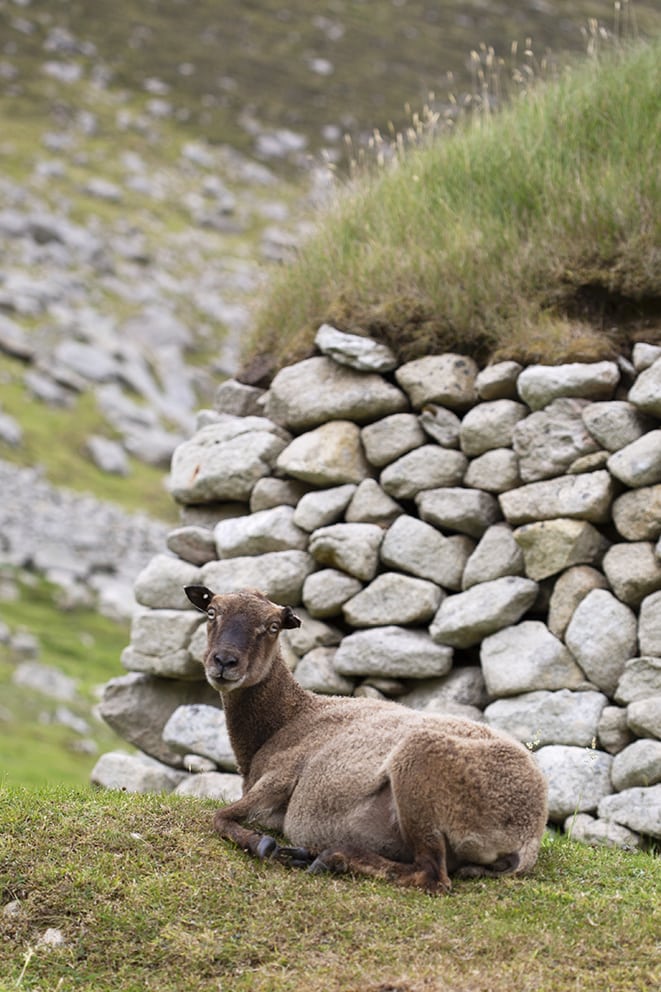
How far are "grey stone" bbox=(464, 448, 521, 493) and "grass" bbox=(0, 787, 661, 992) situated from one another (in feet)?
12.2

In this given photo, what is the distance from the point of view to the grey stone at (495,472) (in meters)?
10.0

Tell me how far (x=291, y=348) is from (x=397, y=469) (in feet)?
7.10

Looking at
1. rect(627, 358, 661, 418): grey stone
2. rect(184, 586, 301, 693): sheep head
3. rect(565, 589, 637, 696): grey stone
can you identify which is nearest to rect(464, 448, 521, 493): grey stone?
rect(627, 358, 661, 418): grey stone

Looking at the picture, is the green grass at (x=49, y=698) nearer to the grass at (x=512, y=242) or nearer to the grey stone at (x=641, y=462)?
the grass at (x=512, y=242)

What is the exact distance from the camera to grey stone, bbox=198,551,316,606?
10.6 meters

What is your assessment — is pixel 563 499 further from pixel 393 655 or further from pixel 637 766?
pixel 637 766

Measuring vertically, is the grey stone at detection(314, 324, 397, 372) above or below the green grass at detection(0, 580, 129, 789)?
above

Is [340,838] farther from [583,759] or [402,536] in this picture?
[402,536]

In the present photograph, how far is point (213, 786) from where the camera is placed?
1005 cm

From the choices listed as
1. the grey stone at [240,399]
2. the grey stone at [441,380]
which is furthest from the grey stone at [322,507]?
the grey stone at [240,399]

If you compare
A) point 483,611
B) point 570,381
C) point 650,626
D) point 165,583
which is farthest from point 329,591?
point 650,626

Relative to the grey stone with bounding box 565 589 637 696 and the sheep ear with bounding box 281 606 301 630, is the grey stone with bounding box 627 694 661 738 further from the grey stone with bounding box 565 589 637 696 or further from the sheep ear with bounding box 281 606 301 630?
the sheep ear with bounding box 281 606 301 630

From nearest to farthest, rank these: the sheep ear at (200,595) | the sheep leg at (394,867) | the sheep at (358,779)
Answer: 1. the sheep leg at (394,867)
2. the sheep at (358,779)
3. the sheep ear at (200,595)

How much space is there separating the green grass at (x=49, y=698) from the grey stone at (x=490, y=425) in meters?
11.0
